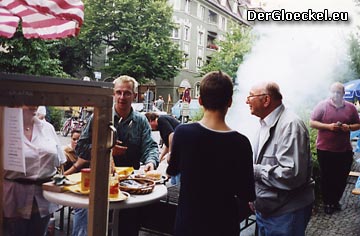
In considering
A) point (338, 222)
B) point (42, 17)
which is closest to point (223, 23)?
point (338, 222)

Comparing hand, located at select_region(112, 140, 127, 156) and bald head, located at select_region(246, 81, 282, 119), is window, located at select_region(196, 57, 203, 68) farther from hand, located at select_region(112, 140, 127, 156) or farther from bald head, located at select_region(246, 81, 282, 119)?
bald head, located at select_region(246, 81, 282, 119)

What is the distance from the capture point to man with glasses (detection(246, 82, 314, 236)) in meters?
2.25

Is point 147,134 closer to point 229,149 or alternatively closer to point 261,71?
point 229,149

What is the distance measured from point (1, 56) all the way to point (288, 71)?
12.6 meters

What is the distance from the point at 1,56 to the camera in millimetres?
15625

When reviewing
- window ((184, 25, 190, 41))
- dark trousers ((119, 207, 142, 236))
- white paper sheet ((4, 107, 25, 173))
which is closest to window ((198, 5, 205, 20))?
window ((184, 25, 190, 41))

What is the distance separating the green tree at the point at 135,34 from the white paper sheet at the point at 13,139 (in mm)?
24982

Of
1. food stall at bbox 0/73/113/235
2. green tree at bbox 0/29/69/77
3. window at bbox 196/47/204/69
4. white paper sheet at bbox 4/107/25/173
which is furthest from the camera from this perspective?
window at bbox 196/47/204/69

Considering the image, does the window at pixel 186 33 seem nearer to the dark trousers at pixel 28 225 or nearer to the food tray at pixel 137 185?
the food tray at pixel 137 185

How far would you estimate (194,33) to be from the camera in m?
34.9

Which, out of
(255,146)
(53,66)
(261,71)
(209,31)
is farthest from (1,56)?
(209,31)

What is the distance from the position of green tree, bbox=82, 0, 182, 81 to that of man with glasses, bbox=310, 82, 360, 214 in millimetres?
22179

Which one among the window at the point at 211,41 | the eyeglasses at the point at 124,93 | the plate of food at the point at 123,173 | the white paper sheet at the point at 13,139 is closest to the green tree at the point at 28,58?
the eyeglasses at the point at 124,93

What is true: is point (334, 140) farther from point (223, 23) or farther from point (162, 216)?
point (223, 23)
